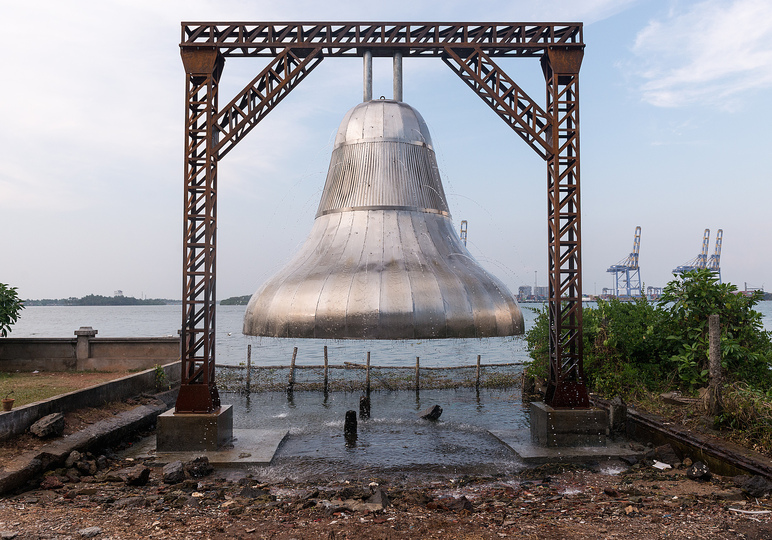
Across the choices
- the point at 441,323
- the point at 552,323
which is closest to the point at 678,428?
the point at 552,323

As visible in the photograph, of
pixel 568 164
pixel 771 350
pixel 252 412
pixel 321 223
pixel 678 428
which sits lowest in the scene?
pixel 252 412

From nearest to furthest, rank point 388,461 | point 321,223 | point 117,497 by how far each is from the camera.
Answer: point 321,223 → point 117,497 → point 388,461


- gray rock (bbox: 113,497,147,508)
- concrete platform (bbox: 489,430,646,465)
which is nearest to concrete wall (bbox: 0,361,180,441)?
gray rock (bbox: 113,497,147,508)

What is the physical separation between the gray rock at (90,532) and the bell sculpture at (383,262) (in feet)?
10.8

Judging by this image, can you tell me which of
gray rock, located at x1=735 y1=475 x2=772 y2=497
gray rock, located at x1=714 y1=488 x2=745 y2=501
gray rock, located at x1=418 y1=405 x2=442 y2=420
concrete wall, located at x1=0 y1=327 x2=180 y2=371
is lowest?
gray rock, located at x1=418 y1=405 x2=442 y2=420

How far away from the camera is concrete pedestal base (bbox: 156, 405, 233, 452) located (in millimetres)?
10930

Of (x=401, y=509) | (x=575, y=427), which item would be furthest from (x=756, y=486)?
(x=401, y=509)

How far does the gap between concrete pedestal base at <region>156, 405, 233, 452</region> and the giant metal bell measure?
5.02 meters

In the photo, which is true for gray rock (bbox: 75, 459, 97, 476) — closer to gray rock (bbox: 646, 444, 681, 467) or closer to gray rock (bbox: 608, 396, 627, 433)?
gray rock (bbox: 646, 444, 681, 467)

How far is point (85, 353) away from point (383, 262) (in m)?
18.6

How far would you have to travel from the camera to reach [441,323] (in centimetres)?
591

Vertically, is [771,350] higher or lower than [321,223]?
lower

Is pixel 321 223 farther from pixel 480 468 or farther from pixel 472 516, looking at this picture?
pixel 480 468

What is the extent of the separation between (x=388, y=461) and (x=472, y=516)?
4931 millimetres
